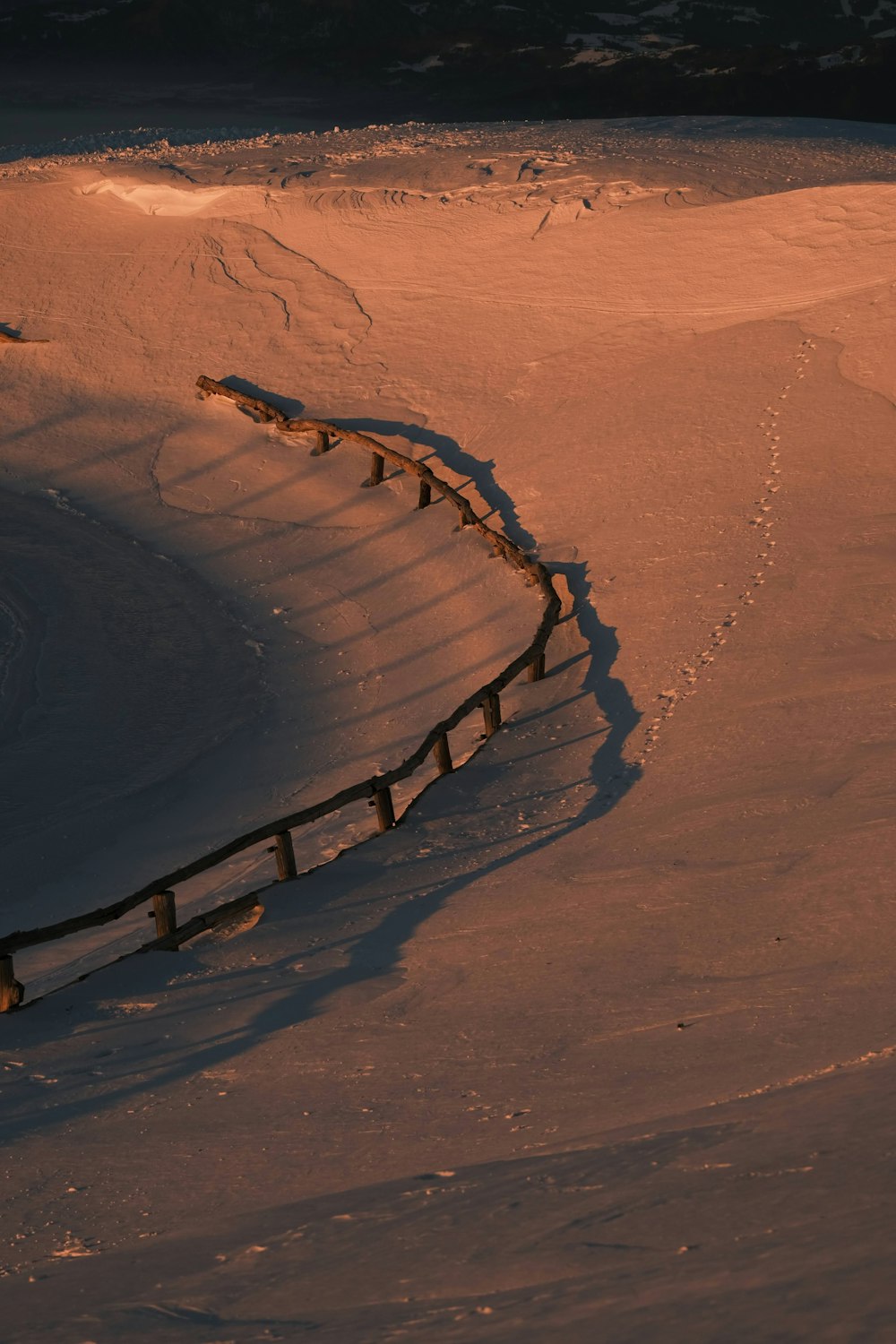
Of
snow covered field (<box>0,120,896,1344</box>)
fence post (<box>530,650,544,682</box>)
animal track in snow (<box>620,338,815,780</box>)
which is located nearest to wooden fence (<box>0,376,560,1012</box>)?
fence post (<box>530,650,544,682</box>)

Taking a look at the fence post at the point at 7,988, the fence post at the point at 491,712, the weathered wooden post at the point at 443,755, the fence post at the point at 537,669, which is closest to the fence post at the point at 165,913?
the fence post at the point at 7,988

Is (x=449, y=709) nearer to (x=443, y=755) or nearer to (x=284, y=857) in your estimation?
(x=443, y=755)

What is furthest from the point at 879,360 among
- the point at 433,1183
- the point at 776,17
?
the point at 776,17

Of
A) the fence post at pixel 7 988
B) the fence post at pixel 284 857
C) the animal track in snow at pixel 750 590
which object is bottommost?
the fence post at pixel 7 988

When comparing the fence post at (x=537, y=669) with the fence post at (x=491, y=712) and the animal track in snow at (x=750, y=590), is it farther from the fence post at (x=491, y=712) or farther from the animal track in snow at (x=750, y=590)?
the animal track in snow at (x=750, y=590)

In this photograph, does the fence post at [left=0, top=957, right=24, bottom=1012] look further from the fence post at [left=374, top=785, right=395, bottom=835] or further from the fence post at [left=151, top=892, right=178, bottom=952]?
the fence post at [left=374, top=785, right=395, bottom=835]
